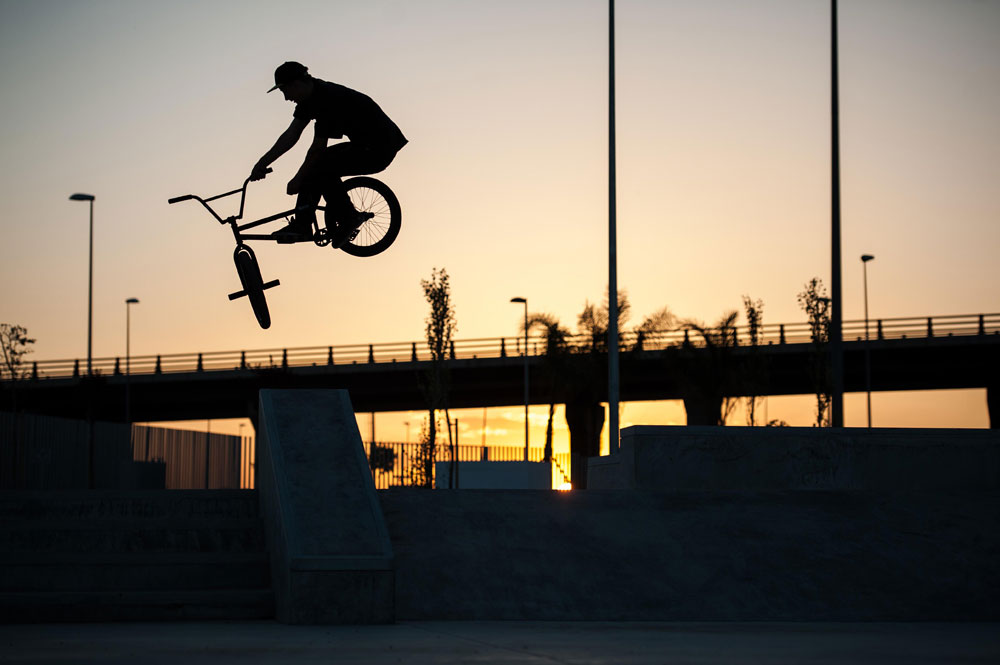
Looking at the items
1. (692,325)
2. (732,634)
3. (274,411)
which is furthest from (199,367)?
(732,634)

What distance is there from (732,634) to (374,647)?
108 inches

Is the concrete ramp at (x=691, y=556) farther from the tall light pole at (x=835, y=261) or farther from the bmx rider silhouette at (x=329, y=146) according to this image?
the tall light pole at (x=835, y=261)

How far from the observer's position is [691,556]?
1105cm

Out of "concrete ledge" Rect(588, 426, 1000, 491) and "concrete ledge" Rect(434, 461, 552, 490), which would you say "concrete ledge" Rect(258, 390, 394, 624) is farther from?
"concrete ledge" Rect(434, 461, 552, 490)

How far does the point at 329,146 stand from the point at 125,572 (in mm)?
4279

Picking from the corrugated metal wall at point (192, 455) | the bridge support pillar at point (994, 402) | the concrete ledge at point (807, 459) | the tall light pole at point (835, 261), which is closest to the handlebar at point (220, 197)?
the concrete ledge at point (807, 459)

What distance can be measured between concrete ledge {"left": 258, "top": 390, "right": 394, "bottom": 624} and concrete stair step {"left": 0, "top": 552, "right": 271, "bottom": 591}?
1.13 feet

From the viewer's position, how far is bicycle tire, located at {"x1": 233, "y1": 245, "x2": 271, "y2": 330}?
11.0 m

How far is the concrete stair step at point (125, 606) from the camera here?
949 centimetres

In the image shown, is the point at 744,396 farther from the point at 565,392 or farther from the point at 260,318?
the point at 260,318

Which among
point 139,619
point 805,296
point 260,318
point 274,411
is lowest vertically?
point 139,619

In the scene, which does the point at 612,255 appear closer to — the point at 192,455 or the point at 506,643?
the point at 192,455

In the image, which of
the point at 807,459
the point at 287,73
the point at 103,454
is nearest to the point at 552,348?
the point at 103,454

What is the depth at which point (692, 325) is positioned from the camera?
4656 centimetres
